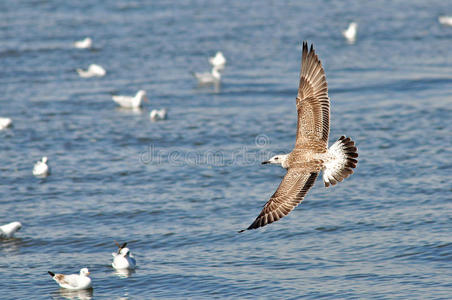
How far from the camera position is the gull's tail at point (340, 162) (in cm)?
1127

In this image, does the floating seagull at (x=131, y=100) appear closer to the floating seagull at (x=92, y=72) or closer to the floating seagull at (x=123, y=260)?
the floating seagull at (x=92, y=72)

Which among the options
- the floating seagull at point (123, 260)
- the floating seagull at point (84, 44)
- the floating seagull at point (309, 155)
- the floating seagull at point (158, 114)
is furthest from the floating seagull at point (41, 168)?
the floating seagull at point (84, 44)

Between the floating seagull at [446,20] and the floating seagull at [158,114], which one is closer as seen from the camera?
the floating seagull at [158,114]

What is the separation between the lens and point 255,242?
13992 millimetres

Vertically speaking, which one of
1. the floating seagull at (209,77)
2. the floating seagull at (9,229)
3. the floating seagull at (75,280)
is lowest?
the floating seagull at (75,280)

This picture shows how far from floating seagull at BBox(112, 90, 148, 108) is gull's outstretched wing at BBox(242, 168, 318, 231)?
1170cm

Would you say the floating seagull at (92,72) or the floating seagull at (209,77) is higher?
the floating seagull at (92,72)

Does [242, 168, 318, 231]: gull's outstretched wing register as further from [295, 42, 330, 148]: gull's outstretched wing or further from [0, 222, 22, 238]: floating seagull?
[0, 222, 22, 238]: floating seagull

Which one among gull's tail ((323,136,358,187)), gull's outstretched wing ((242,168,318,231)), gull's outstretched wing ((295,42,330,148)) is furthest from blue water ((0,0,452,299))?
gull's outstretched wing ((295,42,330,148))

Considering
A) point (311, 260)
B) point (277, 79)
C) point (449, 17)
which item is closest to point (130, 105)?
point (277, 79)

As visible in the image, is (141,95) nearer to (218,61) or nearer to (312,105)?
(218,61)

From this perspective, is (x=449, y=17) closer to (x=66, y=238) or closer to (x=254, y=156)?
(x=254, y=156)

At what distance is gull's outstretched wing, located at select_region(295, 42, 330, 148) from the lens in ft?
40.2

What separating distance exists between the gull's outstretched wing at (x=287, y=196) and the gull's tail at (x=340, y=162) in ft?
1.13
